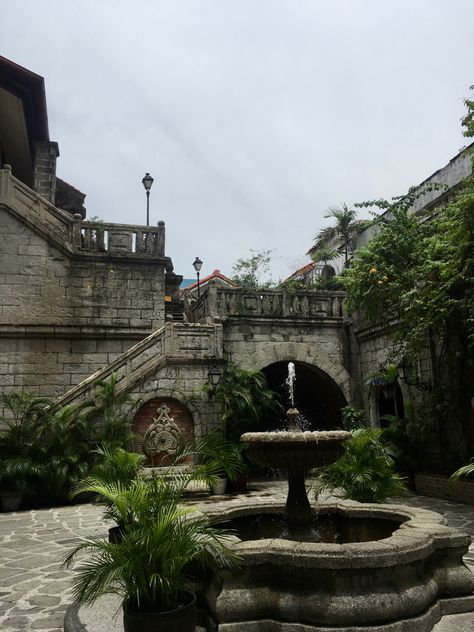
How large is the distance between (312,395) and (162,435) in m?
6.20

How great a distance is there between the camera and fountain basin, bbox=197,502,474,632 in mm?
3822

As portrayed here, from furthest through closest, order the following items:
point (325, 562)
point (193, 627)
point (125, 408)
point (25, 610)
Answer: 1. point (125, 408)
2. point (25, 610)
3. point (325, 562)
4. point (193, 627)

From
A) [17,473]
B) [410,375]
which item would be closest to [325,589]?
[17,473]

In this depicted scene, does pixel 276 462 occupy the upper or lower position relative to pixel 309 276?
lower

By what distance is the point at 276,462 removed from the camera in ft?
17.6

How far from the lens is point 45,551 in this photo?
23.4 feet

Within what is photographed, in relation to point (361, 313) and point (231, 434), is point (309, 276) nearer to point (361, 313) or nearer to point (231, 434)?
point (361, 313)

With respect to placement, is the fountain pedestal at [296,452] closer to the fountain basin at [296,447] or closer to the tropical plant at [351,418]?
the fountain basin at [296,447]

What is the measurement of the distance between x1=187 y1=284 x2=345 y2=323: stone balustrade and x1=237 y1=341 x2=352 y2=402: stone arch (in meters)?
0.85

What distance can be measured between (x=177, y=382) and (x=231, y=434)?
184 cm

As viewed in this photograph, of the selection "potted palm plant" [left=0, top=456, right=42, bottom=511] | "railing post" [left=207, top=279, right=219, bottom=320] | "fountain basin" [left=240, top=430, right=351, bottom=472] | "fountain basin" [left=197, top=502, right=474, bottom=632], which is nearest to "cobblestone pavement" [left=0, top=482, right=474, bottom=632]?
"potted palm plant" [left=0, top=456, right=42, bottom=511]

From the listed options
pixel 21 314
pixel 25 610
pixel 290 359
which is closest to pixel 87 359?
pixel 21 314

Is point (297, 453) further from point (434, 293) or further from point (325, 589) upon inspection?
point (434, 293)

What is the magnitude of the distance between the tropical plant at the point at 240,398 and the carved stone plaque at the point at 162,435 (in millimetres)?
1141
